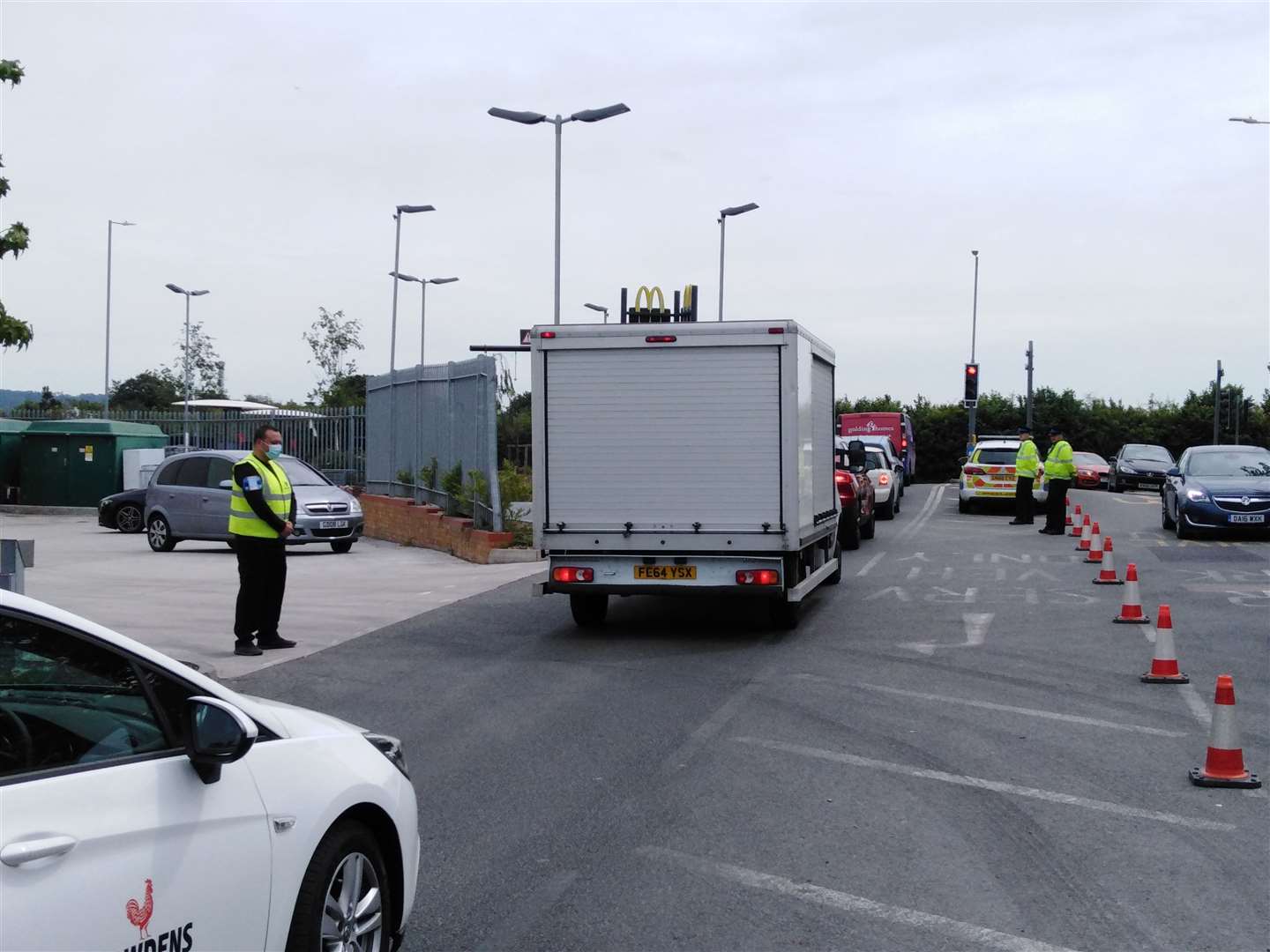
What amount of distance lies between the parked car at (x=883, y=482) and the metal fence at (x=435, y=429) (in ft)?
28.8

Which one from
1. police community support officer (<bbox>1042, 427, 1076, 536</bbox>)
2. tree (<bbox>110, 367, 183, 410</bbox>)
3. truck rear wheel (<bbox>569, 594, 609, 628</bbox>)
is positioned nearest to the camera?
truck rear wheel (<bbox>569, 594, 609, 628</bbox>)

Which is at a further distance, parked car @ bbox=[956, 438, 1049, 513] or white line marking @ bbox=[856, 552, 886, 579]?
parked car @ bbox=[956, 438, 1049, 513]

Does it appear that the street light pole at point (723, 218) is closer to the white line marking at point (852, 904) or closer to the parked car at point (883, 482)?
the parked car at point (883, 482)

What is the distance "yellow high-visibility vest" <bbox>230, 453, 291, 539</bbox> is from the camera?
1205 centimetres

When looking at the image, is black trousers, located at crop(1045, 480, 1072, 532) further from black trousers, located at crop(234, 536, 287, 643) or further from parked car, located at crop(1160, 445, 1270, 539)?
black trousers, located at crop(234, 536, 287, 643)

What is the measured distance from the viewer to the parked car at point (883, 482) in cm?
2859

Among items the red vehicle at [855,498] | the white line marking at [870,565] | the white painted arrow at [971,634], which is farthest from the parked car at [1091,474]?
the white painted arrow at [971,634]

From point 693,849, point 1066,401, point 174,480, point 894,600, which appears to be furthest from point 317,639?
point 1066,401

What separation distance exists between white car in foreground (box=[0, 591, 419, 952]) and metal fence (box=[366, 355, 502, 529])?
56.2 ft

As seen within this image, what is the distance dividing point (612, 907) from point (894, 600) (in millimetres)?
10526

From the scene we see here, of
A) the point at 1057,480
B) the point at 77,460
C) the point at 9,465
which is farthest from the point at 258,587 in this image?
the point at 9,465

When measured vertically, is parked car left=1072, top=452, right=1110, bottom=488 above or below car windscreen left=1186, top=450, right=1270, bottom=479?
below

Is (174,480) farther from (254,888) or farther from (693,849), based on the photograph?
(254,888)

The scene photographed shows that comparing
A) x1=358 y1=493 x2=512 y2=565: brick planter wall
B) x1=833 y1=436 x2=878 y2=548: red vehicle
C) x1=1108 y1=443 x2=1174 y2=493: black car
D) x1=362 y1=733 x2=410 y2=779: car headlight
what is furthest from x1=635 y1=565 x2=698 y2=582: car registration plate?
x1=1108 y1=443 x2=1174 y2=493: black car
